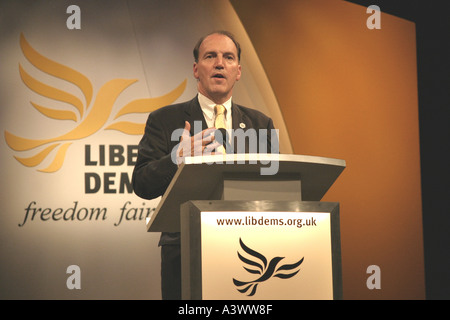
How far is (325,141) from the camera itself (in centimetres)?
500

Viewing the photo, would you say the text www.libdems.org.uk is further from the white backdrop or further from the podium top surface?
the white backdrop

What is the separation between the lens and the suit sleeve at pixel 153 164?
6.37ft

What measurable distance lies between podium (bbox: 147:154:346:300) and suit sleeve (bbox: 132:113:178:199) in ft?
0.97

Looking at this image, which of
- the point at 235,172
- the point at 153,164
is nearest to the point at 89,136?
the point at 153,164

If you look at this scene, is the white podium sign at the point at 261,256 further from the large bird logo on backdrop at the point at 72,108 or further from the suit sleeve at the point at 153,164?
the large bird logo on backdrop at the point at 72,108

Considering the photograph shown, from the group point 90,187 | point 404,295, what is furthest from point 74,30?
point 404,295

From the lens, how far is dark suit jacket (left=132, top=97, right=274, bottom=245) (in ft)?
6.48

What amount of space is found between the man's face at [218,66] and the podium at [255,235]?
83cm

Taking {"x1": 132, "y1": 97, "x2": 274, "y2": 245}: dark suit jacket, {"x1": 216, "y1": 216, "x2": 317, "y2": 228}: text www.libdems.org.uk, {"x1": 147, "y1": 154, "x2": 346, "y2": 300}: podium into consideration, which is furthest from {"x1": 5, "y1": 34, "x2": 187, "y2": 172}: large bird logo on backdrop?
A: {"x1": 216, "y1": 216, "x2": 317, "y2": 228}: text www.libdems.org.uk

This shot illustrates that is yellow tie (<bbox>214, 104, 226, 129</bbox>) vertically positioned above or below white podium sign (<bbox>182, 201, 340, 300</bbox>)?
above

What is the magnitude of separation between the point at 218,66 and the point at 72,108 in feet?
8.81

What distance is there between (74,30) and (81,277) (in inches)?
81.3

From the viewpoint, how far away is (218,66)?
2.37 metres
